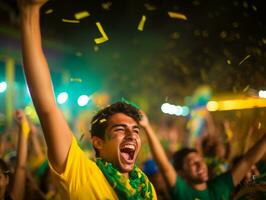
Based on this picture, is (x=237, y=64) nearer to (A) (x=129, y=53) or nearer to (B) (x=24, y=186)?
(B) (x=24, y=186)

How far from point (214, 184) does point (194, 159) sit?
34cm

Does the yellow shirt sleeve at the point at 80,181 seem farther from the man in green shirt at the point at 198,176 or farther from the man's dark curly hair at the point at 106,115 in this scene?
the man in green shirt at the point at 198,176

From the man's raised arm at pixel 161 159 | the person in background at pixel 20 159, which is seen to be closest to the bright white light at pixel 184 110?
the man's raised arm at pixel 161 159

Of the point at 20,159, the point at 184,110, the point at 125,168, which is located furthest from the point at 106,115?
the point at 184,110

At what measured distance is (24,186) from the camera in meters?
3.56

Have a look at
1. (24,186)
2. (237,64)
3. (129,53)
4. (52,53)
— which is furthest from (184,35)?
(52,53)

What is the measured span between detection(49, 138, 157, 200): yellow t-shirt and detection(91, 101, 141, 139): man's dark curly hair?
1.08 feet

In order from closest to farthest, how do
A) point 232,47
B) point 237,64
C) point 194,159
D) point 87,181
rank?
1. point 87,181
2. point 194,159
3. point 237,64
4. point 232,47

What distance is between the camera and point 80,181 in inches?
86.4

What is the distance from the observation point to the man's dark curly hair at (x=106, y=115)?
8.52 feet

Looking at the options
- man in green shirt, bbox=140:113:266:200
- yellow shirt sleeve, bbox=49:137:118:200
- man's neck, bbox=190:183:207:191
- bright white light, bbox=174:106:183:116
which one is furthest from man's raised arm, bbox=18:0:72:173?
bright white light, bbox=174:106:183:116

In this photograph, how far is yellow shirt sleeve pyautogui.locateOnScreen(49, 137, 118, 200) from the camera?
2162 millimetres

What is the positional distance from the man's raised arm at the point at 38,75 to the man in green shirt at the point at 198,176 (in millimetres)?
1192

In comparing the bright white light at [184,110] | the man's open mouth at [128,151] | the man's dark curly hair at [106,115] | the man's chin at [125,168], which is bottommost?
the bright white light at [184,110]
